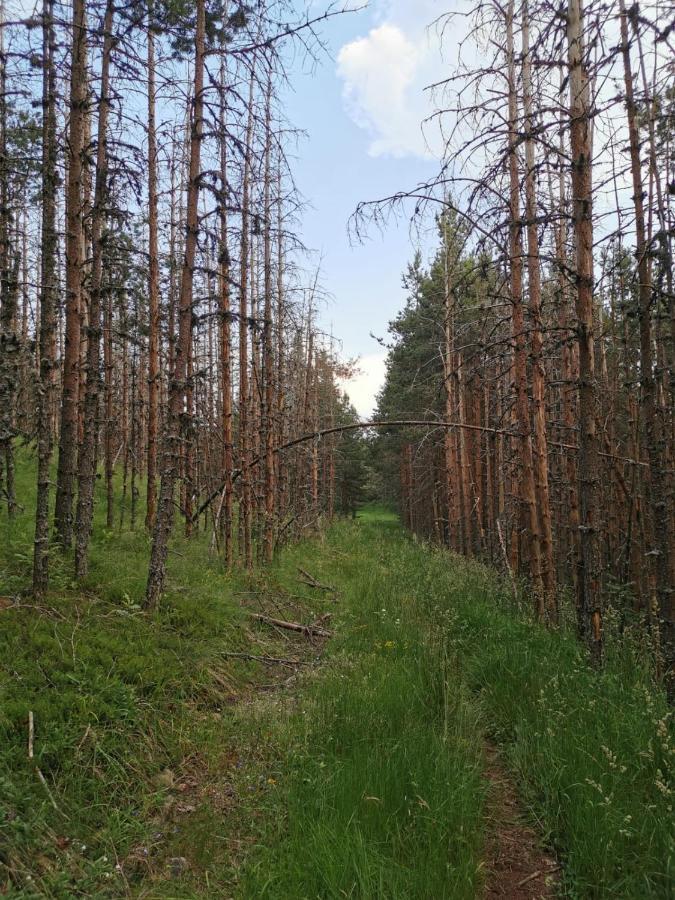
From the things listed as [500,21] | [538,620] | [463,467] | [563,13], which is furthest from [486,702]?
[463,467]

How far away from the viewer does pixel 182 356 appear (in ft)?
17.4

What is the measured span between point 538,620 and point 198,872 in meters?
5.06

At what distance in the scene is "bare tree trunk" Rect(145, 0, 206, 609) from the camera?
5.28 metres

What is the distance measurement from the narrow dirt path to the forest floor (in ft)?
0.04

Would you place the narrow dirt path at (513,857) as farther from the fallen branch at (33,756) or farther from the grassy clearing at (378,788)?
the fallen branch at (33,756)

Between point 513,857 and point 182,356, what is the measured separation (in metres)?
5.04

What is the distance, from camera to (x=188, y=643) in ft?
15.8

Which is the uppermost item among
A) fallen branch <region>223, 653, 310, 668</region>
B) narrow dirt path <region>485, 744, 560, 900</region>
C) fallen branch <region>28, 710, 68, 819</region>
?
fallen branch <region>28, 710, 68, 819</region>

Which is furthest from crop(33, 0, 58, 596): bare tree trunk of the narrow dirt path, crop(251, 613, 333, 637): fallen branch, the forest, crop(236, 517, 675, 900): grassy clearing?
the narrow dirt path

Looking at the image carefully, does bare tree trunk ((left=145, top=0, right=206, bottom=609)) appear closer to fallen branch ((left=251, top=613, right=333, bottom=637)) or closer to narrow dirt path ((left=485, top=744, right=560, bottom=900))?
fallen branch ((left=251, top=613, right=333, bottom=637))

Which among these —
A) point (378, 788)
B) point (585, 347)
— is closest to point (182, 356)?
point (585, 347)

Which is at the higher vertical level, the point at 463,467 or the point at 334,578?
the point at 463,467

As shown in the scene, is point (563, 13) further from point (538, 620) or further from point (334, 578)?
point (334, 578)

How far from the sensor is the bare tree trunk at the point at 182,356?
5.28m
